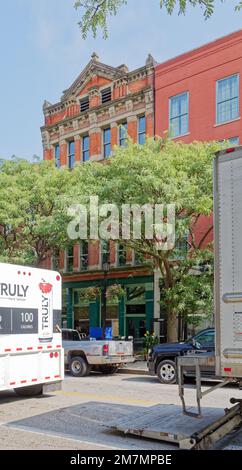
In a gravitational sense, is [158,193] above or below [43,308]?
above

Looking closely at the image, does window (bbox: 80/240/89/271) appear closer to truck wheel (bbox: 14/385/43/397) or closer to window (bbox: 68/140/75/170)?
window (bbox: 68/140/75/170)

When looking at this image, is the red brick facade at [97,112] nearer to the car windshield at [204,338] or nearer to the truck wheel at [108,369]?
the truck wheel at [108,369]

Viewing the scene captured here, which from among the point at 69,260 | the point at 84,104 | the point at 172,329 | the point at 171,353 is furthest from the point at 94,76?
the point at 171,353

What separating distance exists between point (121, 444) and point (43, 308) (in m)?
4.93

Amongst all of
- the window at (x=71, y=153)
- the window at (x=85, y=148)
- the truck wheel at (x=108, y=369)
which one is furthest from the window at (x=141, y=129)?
the truck wheel at (x=108, y=369)

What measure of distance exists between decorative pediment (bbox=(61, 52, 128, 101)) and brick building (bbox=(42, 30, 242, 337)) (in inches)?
2.5

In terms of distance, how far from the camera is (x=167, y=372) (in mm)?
15555

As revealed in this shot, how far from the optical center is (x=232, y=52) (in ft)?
88.8

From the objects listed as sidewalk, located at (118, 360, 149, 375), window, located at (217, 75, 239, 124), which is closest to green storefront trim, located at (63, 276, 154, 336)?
sidewalk, located at (118, 360, 149, 375)

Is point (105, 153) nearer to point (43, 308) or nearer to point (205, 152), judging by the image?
point (205, 152)

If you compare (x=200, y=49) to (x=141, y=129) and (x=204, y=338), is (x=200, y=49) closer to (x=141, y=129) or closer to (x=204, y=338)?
(x=141, y=129)

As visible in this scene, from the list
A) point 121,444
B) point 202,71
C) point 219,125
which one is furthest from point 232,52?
point 121,444

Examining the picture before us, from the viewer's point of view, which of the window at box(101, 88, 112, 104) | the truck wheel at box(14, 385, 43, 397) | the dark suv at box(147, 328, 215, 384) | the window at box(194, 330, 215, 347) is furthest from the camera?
the window at box(101, 88, 112, 104)

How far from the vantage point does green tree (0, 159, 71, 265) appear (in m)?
25.0
